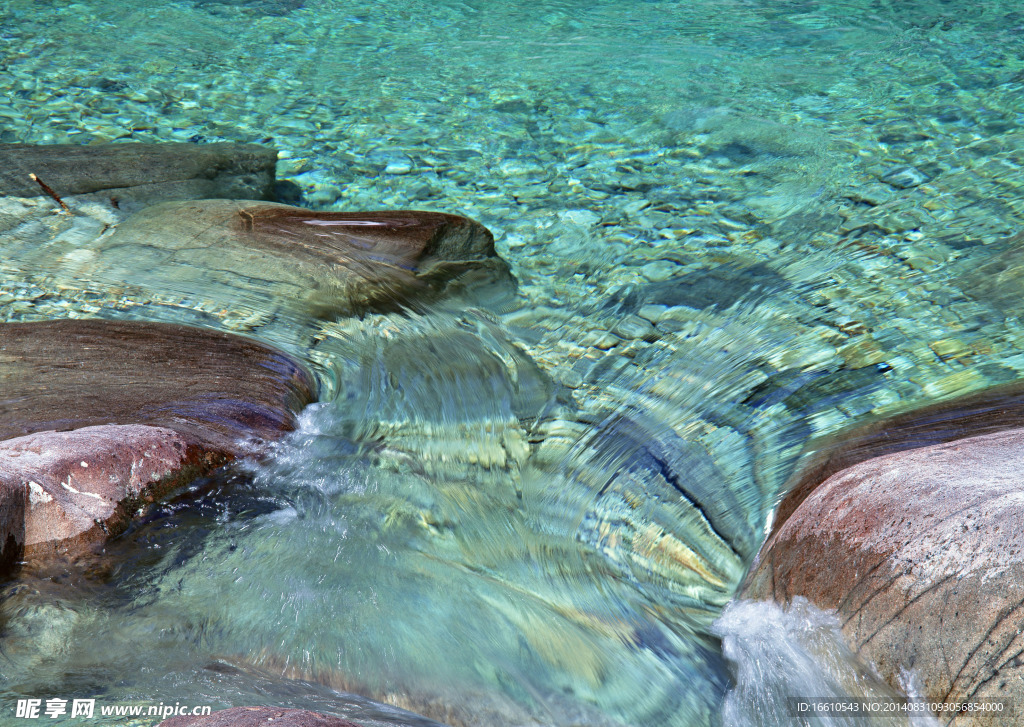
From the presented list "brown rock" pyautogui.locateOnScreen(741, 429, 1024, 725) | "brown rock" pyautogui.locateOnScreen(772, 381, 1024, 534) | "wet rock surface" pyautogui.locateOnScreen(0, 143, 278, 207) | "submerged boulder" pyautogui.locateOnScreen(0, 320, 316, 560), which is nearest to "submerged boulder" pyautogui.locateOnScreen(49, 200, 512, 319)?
"wet rock surface" pyautogui.locateOnScreen(0, 143, 278, 207)

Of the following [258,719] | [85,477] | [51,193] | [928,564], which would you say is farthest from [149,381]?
[928,564]

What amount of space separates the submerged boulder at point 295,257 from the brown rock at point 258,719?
255 centimetres

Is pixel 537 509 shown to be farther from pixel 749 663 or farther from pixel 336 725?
pixel 336 725

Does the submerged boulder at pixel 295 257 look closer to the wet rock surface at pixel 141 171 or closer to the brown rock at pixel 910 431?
the wet rock surface at pixel 141 171

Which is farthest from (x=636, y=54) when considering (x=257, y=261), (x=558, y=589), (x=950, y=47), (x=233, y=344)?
(x=558, y=589)

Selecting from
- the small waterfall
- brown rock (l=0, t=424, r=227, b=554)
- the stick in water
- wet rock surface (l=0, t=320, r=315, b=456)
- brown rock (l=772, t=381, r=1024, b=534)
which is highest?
brown rock (l=772, t=381, r=1024, b=534)

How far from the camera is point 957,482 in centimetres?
221

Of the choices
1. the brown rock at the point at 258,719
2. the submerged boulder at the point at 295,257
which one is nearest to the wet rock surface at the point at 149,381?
the submerged boulder at the point at 295,257

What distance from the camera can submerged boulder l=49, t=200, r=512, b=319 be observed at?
4082 millimetres

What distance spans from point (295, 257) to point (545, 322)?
56.9 inches

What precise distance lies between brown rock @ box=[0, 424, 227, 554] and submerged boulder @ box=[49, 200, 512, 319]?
57.0 inches

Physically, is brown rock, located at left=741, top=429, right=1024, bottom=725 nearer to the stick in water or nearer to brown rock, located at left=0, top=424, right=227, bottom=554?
brown rock, located at left=0, top=424, right=227, bottom=554

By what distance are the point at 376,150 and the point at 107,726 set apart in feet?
15.9

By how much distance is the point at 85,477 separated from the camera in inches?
94.6
